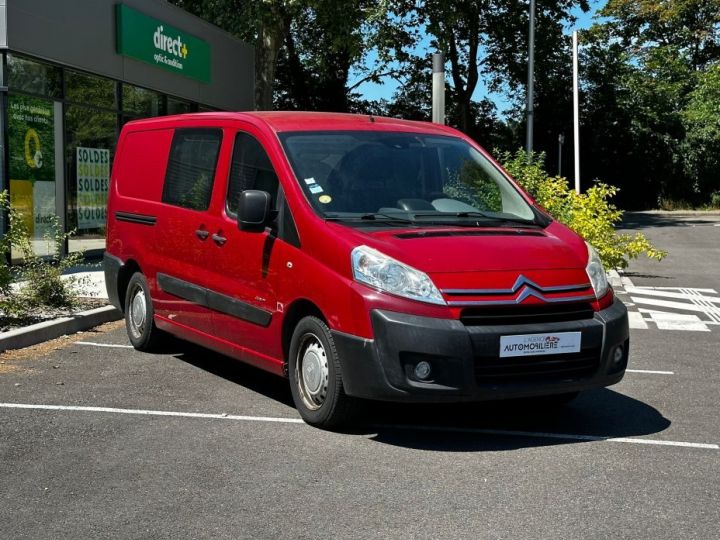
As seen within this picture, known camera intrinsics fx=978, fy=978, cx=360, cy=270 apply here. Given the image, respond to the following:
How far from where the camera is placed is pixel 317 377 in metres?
5.62

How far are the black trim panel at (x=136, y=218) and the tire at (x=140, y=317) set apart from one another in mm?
446

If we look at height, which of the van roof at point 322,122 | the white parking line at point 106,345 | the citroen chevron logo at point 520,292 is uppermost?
the van roof at point 322,122

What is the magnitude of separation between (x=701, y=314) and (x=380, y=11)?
14817 millimetres

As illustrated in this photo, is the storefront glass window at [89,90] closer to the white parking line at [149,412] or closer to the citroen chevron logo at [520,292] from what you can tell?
the white parking line at [149,412]

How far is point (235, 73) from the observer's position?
74.6 feet

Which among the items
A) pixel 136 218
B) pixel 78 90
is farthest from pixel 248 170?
pixel 78 90

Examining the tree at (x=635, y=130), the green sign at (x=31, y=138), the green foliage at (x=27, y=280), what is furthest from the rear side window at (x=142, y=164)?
the tree at (x=635, y=130)

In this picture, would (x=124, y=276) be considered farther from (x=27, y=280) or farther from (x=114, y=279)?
(x=27, y=280)

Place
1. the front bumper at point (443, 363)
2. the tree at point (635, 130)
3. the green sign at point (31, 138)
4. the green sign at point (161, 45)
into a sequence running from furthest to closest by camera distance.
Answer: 1. the tree at point (635, 130)
2. the green sign at point (161, 45)
3. the green sign at point (31, 138)
4. the front bumper at point (443, 363)

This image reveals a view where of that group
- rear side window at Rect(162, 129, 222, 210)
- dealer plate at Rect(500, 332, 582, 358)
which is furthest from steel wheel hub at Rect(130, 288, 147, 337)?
dealer plate at Rect(500, 332, 582, 358)

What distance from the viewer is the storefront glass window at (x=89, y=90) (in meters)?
15.2

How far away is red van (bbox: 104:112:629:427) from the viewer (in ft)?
17.0

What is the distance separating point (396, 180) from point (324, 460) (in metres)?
2.00

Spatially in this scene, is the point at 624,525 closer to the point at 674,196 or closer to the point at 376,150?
the point at 376,150
